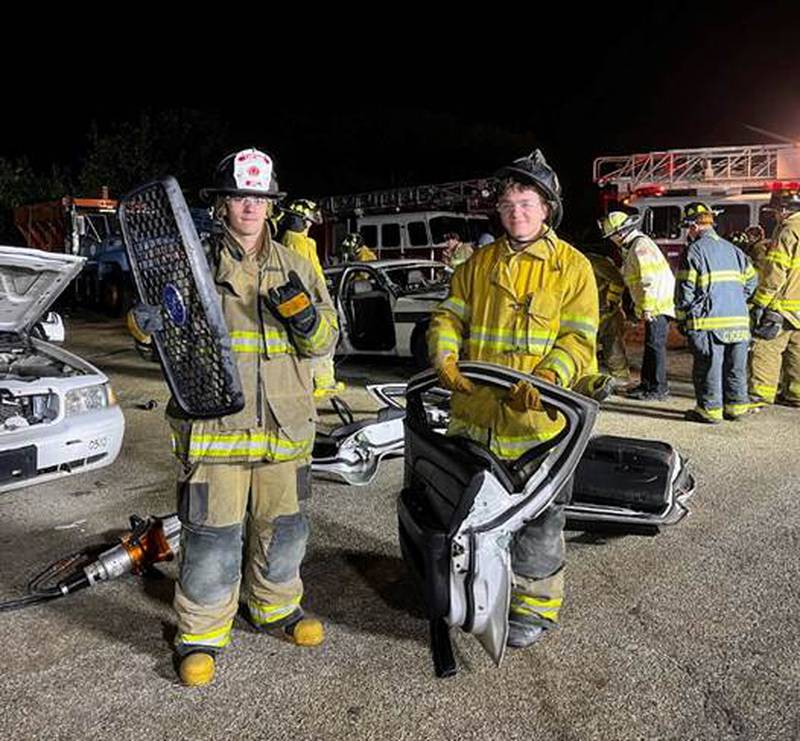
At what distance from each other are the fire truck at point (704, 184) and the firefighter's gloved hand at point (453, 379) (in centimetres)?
1079

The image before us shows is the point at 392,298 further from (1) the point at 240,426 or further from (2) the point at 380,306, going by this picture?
(1) the point at 240,426

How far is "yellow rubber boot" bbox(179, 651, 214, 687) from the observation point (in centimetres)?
268

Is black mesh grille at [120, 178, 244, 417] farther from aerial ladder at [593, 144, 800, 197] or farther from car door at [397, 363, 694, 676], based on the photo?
aerial ladder at [593, 144, 800, 197]

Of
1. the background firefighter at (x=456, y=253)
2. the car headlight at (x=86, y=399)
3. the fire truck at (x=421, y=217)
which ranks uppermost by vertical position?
the fire truck at (x=421, y=217)

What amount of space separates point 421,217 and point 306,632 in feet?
43.2

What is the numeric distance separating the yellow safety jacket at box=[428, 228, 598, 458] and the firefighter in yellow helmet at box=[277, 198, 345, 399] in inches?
152

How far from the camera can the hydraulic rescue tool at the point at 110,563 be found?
10.9ft

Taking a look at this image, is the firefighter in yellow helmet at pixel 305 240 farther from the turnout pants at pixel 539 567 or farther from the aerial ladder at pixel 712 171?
the aerial ladder at pixel 712 171

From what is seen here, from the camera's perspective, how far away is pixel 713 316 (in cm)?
636

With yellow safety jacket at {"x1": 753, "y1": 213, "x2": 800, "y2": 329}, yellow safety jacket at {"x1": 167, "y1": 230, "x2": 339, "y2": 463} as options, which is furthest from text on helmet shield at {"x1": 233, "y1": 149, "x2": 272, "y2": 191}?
yellow safety jacket at {"x1": 753, "y1": 213, "x2": 800, "y2": 329}

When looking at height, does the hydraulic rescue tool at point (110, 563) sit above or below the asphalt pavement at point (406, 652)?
above

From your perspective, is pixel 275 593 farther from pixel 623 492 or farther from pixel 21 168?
pixel 21 168

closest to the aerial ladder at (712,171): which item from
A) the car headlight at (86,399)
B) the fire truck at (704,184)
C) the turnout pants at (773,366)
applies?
the fire truck at (704,184)

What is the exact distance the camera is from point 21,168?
96.7ft
